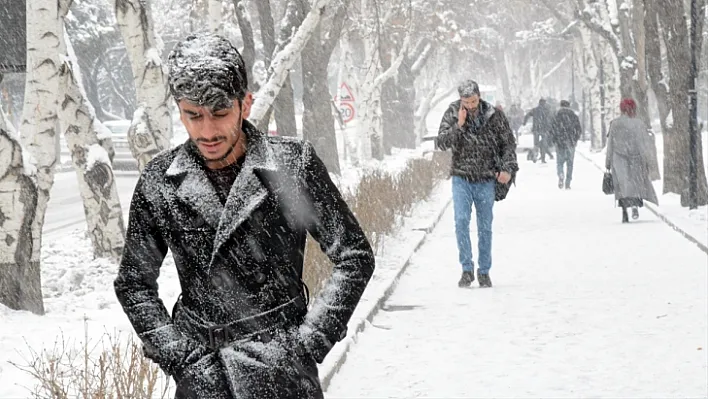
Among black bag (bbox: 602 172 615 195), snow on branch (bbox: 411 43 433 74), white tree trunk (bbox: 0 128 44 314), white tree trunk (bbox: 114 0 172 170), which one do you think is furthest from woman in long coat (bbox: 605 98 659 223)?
snow on branch (bbox: 411 43 433 74)

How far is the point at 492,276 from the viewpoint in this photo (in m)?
12.0

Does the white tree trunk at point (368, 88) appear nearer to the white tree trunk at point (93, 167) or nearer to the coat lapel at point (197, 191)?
the white tree trunk at point (93, 167)

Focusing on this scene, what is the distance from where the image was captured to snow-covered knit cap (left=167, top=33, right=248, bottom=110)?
290 cm

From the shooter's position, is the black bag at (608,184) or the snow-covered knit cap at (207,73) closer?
the snow-covered knit cap at (207,73)

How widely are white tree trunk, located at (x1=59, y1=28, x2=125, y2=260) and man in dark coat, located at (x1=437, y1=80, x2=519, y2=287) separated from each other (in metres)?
3.87

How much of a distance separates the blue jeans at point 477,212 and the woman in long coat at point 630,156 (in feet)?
20.6

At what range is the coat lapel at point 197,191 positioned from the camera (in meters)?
2.96

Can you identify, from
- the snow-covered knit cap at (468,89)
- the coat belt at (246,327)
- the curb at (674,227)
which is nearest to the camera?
the coat belt at (246,327)

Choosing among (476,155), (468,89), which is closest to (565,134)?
(476,155)

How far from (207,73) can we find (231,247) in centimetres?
45

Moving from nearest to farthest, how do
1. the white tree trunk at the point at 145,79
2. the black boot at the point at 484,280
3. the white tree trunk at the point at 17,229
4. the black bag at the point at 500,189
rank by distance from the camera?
1. the white tree trunk at the point at 17,229
2. the black bag at the point at 500,189
3. the black boot at the point at 484,280
4. the white tree trunk at the point at 145,79

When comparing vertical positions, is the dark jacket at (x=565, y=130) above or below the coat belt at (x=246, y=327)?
below

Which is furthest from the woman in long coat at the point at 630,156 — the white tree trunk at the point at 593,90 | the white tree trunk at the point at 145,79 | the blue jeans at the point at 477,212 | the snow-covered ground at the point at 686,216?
the white tree trunk at the point at 593,90

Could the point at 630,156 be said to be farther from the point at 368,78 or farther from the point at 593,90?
the point at 593,90
